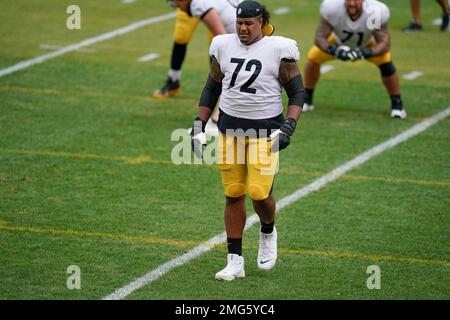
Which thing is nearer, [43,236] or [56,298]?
[56,298]

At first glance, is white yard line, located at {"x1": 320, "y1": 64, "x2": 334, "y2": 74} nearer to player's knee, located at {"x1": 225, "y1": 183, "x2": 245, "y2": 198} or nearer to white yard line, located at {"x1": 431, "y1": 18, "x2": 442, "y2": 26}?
white yard line, located at {"x1": 431, "y1": 18, "x2": 442, "y2": 26}

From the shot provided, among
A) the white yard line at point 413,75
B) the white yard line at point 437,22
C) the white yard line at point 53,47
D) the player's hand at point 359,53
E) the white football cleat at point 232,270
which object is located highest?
the white football cleat at point 232,270

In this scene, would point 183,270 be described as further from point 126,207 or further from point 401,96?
point 401,96

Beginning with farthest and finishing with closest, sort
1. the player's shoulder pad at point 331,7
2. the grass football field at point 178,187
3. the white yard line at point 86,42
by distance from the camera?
the white yard line at point 86,42, the player's shoulder pad at point 331,7, the grass football field at point 178,187

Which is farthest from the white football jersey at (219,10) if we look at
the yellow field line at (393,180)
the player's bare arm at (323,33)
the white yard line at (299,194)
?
the yellow field line at (393,180)

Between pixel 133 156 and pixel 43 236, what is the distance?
2388 millimetres

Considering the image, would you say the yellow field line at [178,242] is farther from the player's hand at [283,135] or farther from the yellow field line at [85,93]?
the yellow field line at [85,93]

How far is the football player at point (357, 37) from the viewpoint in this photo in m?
11.0

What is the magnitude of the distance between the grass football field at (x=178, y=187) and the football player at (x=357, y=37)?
547 millimetres

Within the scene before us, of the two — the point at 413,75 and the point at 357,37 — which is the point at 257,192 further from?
the point at 413,75

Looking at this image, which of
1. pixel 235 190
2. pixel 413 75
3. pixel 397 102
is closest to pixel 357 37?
pixel 397 102

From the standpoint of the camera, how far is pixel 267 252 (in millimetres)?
6902

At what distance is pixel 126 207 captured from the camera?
8.26 m

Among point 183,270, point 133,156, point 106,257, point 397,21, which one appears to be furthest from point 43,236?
point 397,21
